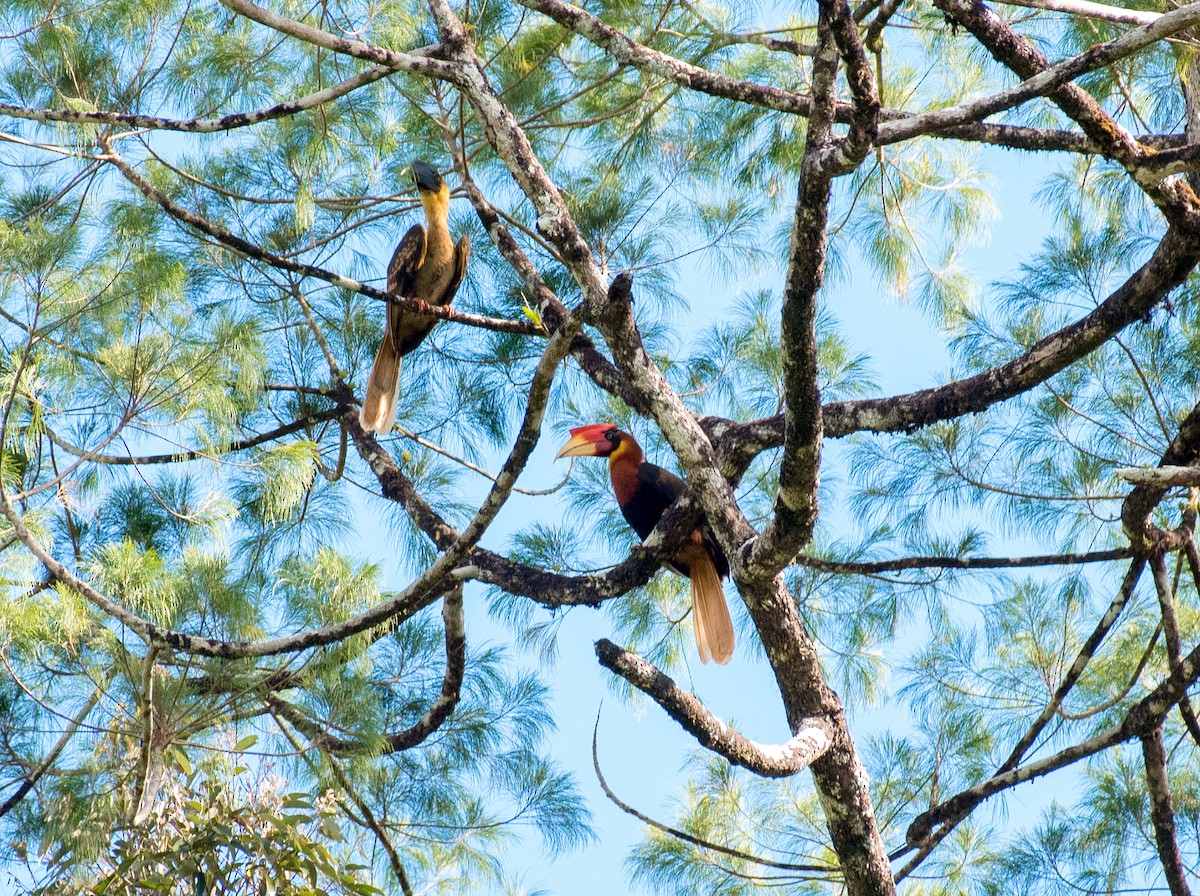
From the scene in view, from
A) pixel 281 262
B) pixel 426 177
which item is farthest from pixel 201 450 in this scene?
pixel 426 177

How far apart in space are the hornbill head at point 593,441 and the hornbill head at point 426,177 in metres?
0.94

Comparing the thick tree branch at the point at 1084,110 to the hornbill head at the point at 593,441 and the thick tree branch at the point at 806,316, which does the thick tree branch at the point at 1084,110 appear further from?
the hornbill head at the point at 593,441

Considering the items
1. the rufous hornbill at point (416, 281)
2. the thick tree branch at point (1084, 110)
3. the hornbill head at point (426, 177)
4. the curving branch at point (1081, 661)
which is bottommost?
the curving branch at point (1081, 661)

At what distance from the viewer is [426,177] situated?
3.98 meters

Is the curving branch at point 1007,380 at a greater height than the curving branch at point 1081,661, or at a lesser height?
greater

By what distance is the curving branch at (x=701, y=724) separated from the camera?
2234 mm

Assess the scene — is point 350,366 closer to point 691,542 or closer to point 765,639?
point 691,542

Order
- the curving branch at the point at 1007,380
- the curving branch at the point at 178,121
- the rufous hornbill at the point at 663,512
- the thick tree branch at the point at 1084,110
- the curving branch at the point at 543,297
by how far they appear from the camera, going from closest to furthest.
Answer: the thick tree branch at the point at 1084,110 → the curving branch at the point at 1007,380 → the curving branch at the point at 178,121 → the curving branch at the point at 543,297 → the rufous hornbill at the point at 663,512

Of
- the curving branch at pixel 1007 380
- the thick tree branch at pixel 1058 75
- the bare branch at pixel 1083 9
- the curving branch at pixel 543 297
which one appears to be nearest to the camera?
the thick tree branch at pixel 1058 75

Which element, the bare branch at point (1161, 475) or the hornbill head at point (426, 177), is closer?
the bare branch at point (1161, 475)

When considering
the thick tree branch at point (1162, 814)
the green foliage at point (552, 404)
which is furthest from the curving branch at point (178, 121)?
the thick tree branch at point (1162, 814)

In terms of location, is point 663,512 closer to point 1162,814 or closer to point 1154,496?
point 1154,496

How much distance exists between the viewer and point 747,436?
125 inches

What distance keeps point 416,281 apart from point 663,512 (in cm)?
119
